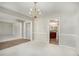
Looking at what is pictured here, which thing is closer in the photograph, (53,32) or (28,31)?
(28,31)

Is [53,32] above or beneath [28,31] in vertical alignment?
beneath

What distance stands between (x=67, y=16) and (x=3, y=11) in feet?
7.45

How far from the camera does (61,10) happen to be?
8.86 feet

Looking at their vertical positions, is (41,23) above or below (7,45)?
above

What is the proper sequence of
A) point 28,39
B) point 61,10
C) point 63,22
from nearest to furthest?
point 61,10, point 63,22, point 28,39

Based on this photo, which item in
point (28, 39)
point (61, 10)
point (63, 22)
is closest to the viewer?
point (61, 10)

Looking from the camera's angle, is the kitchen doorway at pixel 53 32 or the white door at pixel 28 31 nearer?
the white door at pixel 28 31

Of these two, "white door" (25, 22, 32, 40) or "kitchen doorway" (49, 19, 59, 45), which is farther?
"kitchen doorway" (49, 19, 59, 45)

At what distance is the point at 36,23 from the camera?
2793 millimetres

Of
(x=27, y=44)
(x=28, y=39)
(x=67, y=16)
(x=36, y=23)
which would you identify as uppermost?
(x=67, y=16)

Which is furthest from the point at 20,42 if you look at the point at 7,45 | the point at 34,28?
the point at 34,28

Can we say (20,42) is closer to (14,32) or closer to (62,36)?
(14,32)

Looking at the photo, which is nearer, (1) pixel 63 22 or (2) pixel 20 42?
(1) pixel 63 22

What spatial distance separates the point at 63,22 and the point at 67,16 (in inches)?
10.8
